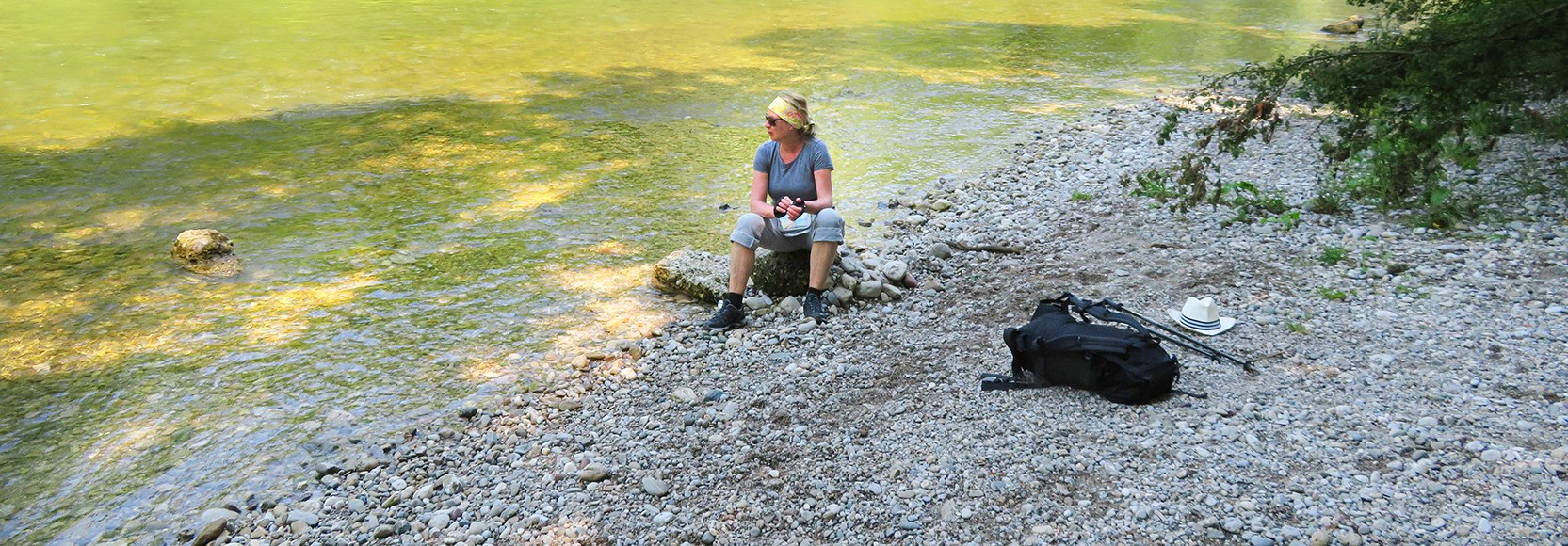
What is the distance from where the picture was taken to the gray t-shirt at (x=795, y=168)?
6.91m

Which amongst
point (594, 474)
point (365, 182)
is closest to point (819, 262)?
point (594, 474)

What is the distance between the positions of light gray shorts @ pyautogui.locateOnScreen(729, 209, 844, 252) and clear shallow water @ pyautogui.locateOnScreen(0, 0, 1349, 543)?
40.9 inches

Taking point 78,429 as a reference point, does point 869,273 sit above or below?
above

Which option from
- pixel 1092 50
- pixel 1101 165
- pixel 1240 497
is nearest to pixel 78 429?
pixel 1240 497

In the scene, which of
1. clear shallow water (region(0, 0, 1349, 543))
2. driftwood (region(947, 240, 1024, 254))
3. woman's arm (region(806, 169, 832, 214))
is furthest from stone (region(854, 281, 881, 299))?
clear shallow water (region(0, 0, 1349, 543))

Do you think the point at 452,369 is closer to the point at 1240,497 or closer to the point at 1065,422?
the point at 1065,422

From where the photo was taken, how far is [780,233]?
699cm

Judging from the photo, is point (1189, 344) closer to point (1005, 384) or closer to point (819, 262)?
point (1005, 384)

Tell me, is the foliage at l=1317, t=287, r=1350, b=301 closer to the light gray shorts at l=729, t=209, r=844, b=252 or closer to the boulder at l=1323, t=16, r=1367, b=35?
the light gray shorts at l=729, t=209, r=844, b=252

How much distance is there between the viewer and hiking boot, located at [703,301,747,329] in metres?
6.84

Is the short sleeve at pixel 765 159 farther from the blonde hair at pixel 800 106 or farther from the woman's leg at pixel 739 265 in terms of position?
the woman's leg at pixel 739 265

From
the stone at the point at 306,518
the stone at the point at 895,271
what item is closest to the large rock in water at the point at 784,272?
the stone at the point at 895,271

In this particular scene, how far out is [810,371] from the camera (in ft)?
19.4

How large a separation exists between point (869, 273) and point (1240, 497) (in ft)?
11.1
